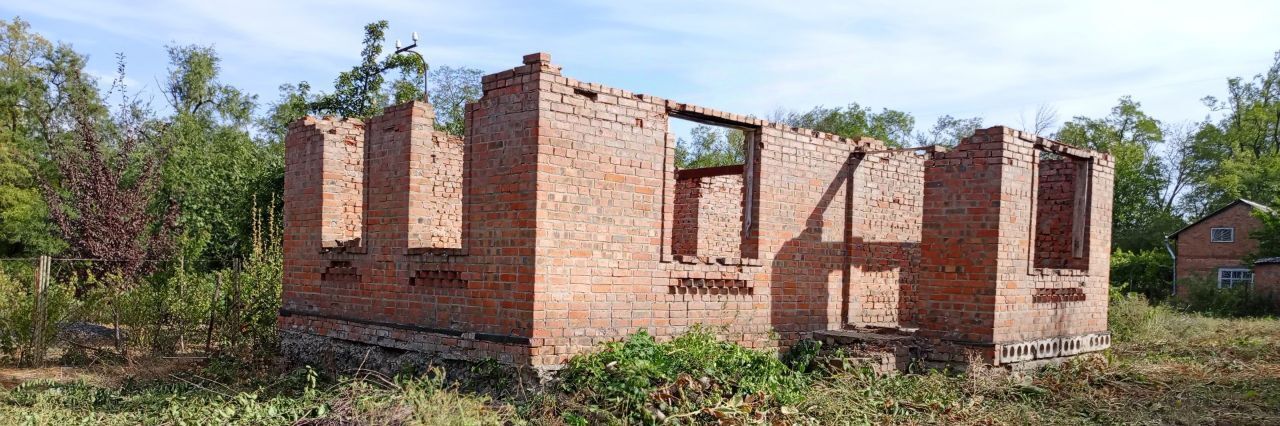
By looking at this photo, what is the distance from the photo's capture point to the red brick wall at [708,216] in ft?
38.2

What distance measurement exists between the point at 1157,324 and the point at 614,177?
39.4 ft

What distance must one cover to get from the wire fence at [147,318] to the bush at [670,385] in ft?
18.0

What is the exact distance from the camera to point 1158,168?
44.4m

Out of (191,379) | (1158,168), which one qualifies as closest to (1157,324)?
(191,379)

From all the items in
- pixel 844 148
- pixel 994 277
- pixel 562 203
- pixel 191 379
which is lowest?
pixel 191 379

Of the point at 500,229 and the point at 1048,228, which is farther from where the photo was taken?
the point at 1048,228

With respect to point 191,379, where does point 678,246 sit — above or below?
above

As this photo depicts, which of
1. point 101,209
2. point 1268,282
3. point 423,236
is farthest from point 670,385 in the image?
point 1268,282

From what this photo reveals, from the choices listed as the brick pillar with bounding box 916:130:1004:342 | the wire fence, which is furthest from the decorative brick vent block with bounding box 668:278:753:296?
the wire fence

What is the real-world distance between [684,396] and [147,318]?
8.35 m

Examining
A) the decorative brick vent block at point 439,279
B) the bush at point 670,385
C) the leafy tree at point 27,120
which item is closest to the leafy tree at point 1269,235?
the bush at point 670,385

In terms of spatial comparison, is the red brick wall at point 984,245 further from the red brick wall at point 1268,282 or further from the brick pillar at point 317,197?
the red brick wall at point 1268,282

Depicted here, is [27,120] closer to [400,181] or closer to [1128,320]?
[400,181]

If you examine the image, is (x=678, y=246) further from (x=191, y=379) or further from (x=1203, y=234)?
(x=1203, y=234)
